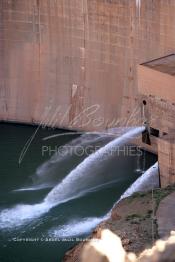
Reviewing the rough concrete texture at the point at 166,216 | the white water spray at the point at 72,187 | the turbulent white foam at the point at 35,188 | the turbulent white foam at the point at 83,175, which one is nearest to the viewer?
the rough concrete texture at the point at 166,216

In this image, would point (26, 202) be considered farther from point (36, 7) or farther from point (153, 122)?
point (36, 7)

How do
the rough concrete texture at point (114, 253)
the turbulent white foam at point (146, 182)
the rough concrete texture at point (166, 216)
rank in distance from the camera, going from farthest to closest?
the turbulent white foam at point (146, 182) < the rough concrete texture at point (166, 216) < the rough concrete texture at point (114, 253)

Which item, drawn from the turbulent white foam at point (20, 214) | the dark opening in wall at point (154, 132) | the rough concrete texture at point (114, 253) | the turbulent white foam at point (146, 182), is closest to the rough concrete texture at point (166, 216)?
the turbulent white foam at point (146, 182)

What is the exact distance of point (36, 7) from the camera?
2422cm

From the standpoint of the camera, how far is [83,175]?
19.8m

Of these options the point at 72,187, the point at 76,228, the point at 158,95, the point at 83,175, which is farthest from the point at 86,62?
the point at 76,228

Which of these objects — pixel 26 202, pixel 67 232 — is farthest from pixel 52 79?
pixel 67 232

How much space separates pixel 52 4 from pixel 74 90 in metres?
3.05

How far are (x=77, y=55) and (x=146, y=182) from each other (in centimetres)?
675

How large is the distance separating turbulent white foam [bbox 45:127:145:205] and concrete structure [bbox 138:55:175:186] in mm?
824

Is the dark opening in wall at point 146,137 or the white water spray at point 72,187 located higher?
the dark opening in wall at point 146,137

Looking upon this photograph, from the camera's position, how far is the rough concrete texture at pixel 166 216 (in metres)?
12.7

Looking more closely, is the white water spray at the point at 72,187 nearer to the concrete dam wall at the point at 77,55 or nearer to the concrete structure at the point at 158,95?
the concrete structure at the point at 158,95

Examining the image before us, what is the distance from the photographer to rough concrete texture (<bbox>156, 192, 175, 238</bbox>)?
41.8ft
